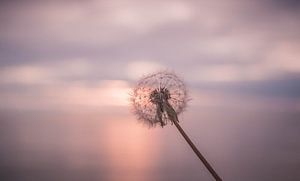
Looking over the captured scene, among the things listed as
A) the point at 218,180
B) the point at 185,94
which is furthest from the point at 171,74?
the point at 218,180

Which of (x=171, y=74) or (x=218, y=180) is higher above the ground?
(x=171, y=74)

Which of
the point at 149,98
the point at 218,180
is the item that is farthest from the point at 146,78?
the point at 218,180

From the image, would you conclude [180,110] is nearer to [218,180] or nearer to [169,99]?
[169,99]

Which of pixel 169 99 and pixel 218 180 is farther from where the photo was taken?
pixel 169 99

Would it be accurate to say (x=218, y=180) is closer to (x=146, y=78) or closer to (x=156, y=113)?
(x=156, y=113)

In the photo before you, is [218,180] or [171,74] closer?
[218,180]

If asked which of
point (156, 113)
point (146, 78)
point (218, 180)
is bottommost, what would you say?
point (218, 180)

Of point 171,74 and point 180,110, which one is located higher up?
point 171,74

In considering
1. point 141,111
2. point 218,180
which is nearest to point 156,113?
point 141,111
